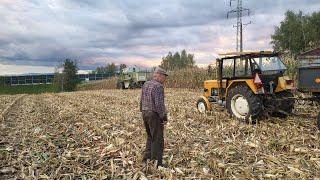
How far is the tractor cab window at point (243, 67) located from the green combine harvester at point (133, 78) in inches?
1203

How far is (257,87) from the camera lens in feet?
42.6

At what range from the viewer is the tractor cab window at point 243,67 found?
13501 millimetres

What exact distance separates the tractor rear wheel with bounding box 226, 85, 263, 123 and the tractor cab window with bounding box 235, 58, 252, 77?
392 mm

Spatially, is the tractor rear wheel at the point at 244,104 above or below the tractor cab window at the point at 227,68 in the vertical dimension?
below

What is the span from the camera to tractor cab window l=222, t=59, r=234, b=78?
14.3 meters

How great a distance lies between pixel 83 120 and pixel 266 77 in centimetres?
586

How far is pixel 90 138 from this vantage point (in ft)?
37.7

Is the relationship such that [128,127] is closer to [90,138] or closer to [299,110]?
[90,138]

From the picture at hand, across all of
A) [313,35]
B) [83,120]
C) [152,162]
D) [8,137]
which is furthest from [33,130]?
[313,35]

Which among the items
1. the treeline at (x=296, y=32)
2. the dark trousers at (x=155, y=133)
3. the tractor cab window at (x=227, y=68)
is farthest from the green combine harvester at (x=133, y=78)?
the dark trousers at (x=155, y=133)

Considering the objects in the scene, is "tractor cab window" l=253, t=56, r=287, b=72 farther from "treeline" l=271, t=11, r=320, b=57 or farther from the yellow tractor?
"treeline" l=271, t=11, r=320, b=57

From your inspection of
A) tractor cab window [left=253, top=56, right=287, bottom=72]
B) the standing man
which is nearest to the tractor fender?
tractor cab window [left=253, top=56, right=287, bottom=72]

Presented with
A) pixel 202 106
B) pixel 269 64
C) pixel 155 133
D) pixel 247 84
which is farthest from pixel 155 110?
pixel 202 106

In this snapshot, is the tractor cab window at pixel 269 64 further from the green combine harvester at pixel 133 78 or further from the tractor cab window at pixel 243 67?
the green combine harvester at pixel 133 78
